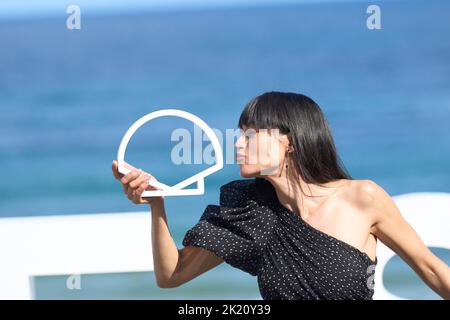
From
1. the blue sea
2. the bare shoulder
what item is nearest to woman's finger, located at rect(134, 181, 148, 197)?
the bare shoulder

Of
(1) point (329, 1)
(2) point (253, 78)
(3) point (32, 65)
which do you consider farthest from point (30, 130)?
(1) point (329, 1)

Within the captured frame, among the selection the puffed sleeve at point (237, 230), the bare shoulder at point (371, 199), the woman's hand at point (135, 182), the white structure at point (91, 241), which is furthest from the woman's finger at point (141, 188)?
the white structure at point (91, 241)

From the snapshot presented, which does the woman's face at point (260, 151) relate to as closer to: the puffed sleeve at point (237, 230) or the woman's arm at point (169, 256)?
the puffed sleeve at point (237, 230)

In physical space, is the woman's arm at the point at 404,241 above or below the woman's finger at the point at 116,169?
below

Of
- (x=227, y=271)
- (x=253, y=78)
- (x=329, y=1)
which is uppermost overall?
(x=329, y=1)

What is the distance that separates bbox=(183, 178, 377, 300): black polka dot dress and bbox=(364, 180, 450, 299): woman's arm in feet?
0.23

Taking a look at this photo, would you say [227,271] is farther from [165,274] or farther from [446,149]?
[165,274]

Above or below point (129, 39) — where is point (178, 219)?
below

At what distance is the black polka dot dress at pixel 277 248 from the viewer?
62.3 inches

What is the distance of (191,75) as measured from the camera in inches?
165

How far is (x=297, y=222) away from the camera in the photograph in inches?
65.2

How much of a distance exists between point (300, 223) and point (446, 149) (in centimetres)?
250

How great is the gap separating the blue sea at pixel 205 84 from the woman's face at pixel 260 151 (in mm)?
2265

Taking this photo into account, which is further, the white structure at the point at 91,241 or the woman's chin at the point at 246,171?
the white structure at the point at 91,241
